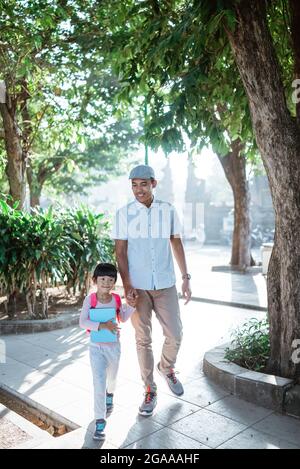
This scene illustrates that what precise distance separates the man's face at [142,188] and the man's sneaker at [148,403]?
5.39 feet

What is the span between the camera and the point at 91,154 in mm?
18469

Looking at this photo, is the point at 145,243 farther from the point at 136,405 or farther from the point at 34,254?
the point at 34,254

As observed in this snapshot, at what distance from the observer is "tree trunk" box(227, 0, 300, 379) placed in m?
3.95

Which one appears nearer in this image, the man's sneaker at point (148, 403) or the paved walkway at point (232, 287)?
the man's sneaker at point (148, 403)

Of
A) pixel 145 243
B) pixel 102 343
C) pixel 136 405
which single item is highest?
pixel 145 243

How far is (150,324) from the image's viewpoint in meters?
3.86

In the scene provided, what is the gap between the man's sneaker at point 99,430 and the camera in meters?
3.25

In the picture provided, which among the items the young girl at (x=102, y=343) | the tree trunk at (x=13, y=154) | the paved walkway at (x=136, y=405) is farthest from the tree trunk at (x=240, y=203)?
the young girl at (x=102, y=343)

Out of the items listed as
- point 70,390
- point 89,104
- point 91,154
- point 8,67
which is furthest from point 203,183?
point 70,390

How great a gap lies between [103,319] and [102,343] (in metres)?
0.18

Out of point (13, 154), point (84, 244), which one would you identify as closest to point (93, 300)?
point (84, 244)

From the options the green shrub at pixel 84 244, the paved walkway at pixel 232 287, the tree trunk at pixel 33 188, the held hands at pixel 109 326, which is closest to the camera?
the held hands at pixel 109 326

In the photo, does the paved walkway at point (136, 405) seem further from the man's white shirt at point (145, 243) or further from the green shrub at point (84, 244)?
the green shrub at point (84, 244)

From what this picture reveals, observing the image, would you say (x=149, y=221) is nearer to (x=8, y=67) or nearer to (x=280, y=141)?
(x=280, y=141)
